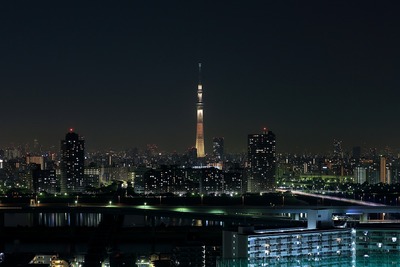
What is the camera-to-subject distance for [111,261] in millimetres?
11102

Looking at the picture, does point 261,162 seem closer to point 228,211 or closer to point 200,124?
point 200,124

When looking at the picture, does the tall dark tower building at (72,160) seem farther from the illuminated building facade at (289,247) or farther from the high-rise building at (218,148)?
the illuminated building facade at (289,247)

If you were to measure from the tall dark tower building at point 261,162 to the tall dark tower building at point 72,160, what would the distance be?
611 centimetres

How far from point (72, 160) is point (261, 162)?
6900mm

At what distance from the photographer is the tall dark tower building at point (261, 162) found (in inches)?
1130

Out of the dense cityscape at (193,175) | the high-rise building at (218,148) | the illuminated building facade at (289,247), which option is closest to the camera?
the illuminated building facade at (289,247)

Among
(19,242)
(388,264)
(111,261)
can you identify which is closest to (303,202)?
(19,242)

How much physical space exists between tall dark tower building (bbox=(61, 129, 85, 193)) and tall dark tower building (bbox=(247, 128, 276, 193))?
241 inches

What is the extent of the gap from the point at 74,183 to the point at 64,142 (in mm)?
1833

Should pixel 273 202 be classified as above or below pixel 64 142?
below

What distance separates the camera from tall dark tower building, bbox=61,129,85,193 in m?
29.0

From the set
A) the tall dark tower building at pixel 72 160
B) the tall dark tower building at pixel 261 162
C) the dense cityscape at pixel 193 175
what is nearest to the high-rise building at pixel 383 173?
the dense cityscape at pixel 193 175

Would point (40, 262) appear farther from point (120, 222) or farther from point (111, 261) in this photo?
point (120, 222)

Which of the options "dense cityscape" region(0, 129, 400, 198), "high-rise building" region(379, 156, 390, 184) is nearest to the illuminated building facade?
"dense cityscape" region(0, 129, 400, 198)
